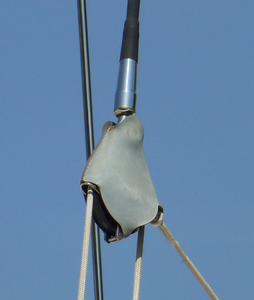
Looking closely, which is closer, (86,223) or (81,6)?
(86,223)

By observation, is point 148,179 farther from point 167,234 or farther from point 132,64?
point 132,64

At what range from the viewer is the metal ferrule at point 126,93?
3449mm

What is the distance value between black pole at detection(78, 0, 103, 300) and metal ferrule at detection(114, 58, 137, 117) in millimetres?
786

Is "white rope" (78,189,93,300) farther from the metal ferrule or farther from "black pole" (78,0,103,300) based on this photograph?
"black pole" (78,0,103,300)

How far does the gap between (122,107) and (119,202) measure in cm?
40

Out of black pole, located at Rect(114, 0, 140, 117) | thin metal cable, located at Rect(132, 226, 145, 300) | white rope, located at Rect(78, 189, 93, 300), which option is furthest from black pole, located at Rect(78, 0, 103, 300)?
white rope, located at Rect(78, 189, 93, 300)

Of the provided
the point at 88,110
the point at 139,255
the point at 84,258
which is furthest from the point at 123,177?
the point at 88,110

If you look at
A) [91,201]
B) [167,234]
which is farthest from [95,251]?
[91,201]

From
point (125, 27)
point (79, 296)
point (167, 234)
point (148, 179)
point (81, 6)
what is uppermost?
point (81, 6)

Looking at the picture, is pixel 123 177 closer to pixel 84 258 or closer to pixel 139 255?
pixel 139 255

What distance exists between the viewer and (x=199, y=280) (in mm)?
3672

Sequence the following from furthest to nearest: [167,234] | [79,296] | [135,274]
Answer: [167,234] → [135,274] → [79,296]

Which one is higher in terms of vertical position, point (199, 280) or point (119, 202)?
point (119, 202)

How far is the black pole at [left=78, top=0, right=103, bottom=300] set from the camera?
420 cm
